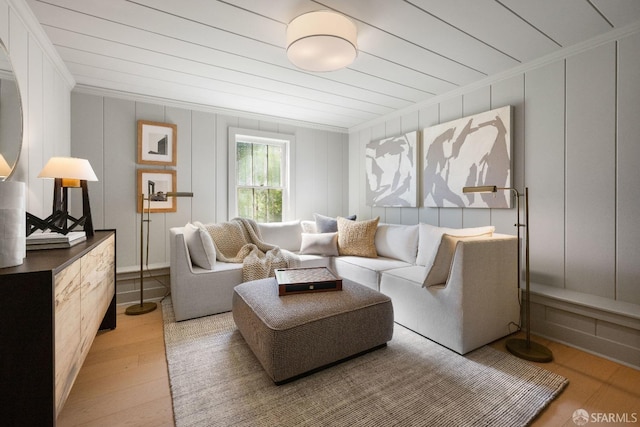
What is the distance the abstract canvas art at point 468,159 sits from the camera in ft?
8.35

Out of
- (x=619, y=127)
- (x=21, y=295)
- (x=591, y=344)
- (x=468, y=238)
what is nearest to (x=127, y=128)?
(x=21, y=295)

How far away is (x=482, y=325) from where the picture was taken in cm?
200

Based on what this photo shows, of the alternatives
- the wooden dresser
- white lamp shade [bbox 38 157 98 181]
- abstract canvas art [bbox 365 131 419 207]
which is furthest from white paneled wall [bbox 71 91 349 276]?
the wooden dresser

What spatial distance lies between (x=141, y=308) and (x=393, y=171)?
318 centimetres

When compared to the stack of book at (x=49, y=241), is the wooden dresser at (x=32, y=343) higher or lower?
lower

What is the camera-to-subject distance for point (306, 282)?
6.58ft

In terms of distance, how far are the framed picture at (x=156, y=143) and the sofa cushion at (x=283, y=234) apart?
4.34 ft

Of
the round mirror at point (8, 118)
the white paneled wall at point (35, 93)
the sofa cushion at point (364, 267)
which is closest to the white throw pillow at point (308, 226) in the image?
the sofa cushion at point (364, 267)

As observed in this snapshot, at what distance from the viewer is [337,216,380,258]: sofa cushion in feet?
10.8

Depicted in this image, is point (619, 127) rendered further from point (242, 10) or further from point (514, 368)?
point (242, 10)

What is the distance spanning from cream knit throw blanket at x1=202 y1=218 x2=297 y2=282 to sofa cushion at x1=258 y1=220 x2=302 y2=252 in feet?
0.71

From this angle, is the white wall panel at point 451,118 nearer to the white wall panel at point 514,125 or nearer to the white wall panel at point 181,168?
the white wall panel at point 514,125

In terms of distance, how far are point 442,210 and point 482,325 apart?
1416mm

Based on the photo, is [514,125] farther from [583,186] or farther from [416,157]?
[416,157]
